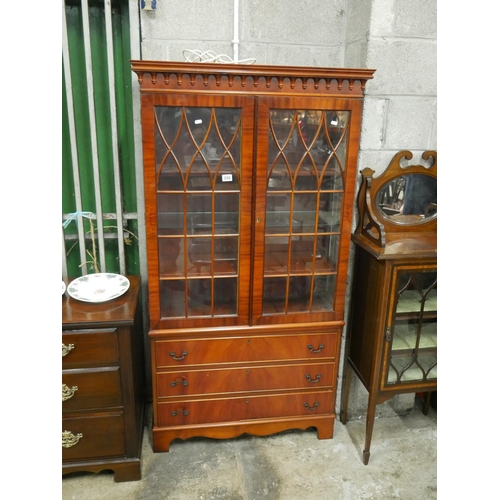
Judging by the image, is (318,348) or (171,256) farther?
(318,348)

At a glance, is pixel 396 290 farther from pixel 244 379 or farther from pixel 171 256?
pixel 171 256

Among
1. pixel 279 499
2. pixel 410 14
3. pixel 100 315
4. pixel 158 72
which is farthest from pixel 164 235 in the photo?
pixel 410 14

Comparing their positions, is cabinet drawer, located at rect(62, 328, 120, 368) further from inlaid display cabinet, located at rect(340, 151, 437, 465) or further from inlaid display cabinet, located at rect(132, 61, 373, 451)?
inlaid display cabinet, located at rect(340, 151, 437, 465)

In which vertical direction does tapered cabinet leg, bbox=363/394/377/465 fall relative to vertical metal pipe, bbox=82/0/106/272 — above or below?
below

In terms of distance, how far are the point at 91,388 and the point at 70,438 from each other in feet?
0.79

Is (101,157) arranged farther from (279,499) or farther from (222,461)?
(279,499)

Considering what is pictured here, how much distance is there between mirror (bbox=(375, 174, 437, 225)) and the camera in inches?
79.6

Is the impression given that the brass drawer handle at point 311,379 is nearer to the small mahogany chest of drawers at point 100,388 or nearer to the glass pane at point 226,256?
the glass pane at point 226,256

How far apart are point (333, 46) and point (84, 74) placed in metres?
1.19

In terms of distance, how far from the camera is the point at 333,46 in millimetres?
2082

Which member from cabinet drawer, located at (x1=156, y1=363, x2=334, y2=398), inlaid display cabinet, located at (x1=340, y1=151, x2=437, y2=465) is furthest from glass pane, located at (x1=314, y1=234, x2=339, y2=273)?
cabinet drawer, located at (x1=156, y1=363, x2=334, y2=398)

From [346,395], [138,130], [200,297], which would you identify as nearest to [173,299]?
[200,297]

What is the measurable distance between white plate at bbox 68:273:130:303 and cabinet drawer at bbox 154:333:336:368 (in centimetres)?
30

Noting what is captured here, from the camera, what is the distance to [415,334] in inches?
78.2
